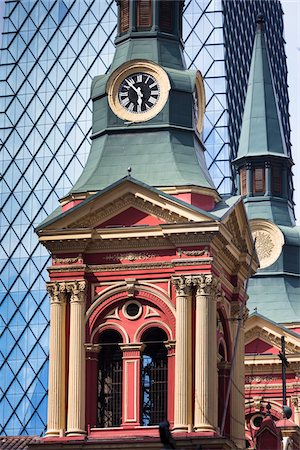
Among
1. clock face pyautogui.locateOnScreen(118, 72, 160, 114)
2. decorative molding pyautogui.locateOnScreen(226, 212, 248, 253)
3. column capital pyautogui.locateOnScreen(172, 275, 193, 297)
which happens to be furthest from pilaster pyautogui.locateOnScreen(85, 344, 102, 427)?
clock face pyautogui.locateOnScreen(118, 72, 160, 114)

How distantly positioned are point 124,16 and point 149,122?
5.70 metres

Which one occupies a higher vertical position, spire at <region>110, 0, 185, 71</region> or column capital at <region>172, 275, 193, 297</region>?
spire at <region>110, 0, 185, 71</region>

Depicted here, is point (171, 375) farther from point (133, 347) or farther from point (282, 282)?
point (282, 282)

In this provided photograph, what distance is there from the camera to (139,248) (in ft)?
205

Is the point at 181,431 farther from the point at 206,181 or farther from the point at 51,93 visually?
the point at 51,93

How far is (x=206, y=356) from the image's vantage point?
60156 mm

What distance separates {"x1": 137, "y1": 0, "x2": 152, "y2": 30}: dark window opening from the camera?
67625 mm

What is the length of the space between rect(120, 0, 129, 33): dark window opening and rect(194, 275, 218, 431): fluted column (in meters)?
12.3

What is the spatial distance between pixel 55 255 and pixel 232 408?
8580 millimetres

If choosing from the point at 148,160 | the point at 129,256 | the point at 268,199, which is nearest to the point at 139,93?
the point at 148,160

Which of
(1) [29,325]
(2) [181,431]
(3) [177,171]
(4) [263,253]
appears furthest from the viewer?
(1) [29,325]

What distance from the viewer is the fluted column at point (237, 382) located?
64188mm

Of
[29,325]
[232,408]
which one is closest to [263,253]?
[232,408]

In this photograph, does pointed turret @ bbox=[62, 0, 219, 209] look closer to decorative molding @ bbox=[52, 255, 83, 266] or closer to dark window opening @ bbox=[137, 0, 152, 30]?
dark window opening @ bbox=[137, 0, 152, 30]
